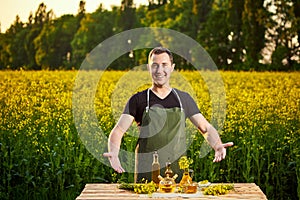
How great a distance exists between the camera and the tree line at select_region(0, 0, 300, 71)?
8352 millimetres

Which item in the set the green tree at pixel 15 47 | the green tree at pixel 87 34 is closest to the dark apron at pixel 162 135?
the green tree at pixel 15 47

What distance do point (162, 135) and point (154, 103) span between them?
20cm

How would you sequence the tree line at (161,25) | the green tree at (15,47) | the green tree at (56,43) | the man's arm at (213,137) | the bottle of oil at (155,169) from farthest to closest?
the green tree at (56,43), the tree line at (161,25), the green tree at (15,47), the man's arm at (213,137), the bottle of oil at (155,169)

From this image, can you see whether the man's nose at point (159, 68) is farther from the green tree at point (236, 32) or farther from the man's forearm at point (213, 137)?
the green tree at point (236, 32)

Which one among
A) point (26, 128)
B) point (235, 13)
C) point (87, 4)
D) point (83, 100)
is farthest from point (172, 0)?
point (26, 128)

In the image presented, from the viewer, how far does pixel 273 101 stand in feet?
22.6

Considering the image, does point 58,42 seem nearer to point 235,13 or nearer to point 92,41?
point 92,41

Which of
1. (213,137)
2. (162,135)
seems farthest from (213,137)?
(162,135)

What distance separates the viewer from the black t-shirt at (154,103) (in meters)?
3.95

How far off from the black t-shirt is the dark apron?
0.08 ft

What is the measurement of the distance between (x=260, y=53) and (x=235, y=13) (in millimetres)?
659

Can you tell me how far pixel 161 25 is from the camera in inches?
363

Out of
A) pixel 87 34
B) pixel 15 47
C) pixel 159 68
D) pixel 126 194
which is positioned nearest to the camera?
pixel 126 194

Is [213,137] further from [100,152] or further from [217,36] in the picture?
[217,36]
